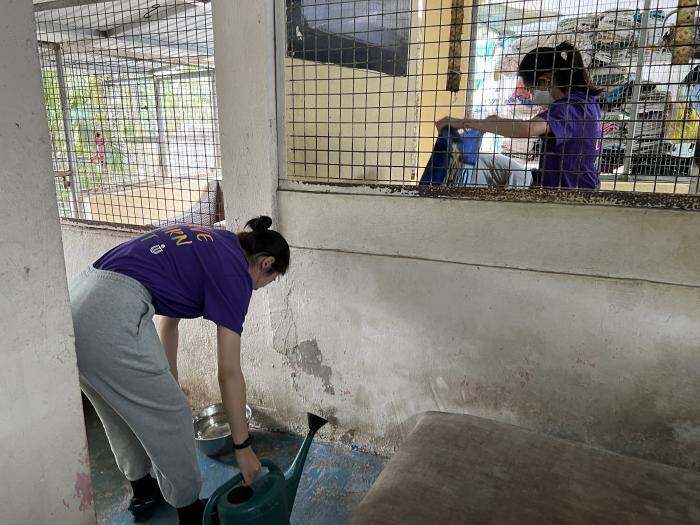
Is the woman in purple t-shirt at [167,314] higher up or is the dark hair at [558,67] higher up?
the dark hair at [558,67]

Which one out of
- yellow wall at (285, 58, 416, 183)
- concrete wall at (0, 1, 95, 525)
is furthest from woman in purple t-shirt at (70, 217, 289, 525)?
yellow wall at (285, 58, 416, 183)

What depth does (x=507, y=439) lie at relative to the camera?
72.8 inches

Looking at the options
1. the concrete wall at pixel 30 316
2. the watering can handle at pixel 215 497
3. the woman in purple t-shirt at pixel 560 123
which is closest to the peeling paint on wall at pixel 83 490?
the concrete wall at pixel 30 316

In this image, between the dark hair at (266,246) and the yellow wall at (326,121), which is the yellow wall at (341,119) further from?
the dark hair at (266,246)

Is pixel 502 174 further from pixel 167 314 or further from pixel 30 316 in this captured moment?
pixel 30 316

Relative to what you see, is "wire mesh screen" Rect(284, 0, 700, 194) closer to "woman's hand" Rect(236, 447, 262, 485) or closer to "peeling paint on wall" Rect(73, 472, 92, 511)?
"woman's hand" Rect(236, 447, 262, 485)

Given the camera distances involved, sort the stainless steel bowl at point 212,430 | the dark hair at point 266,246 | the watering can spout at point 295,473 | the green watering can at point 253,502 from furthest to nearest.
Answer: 1. the stainless steel bowl at point 212,430
2. the dark hair at point 266,246
3. the watering can spout at point 295,473
4. the green watering can at point 253,502

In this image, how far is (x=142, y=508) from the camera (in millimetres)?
2277

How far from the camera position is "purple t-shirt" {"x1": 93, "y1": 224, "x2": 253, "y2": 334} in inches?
71.4

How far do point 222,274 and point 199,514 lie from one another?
3.45ft

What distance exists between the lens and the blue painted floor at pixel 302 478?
229 cm

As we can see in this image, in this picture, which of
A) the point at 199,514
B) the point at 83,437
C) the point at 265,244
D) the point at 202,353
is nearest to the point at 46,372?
the point at 83,437

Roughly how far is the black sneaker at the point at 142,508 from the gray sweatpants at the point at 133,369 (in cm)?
39

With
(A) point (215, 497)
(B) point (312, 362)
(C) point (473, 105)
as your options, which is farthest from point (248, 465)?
(C) point (473, 105)
